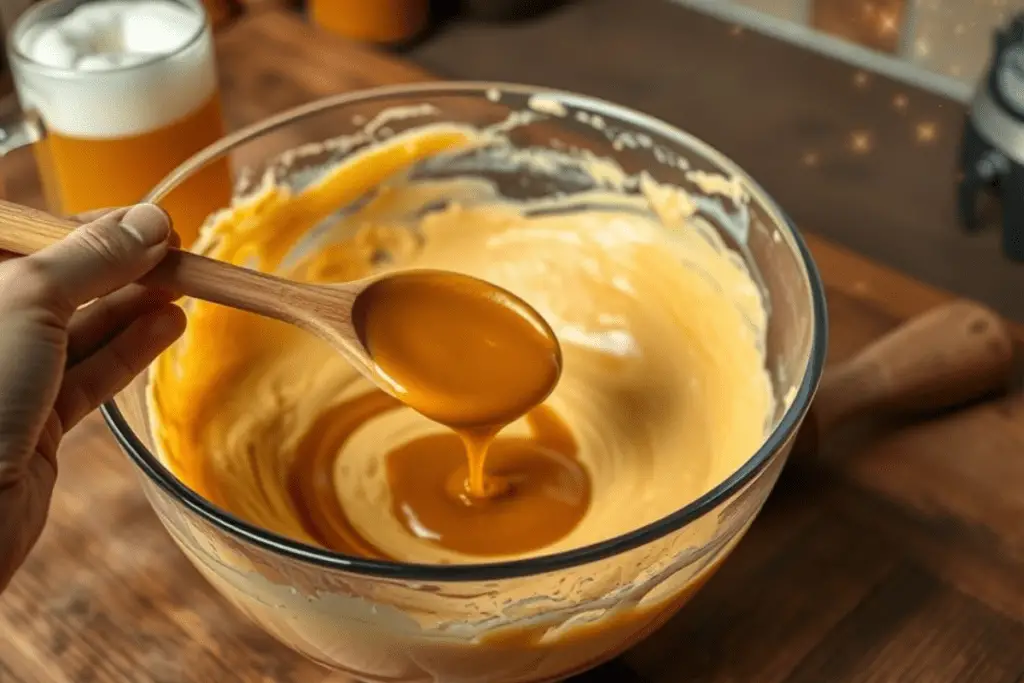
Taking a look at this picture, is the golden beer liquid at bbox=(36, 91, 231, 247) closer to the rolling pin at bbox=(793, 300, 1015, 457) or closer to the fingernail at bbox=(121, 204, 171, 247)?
the fingernail at bbox=(121, 204, 171, 247)

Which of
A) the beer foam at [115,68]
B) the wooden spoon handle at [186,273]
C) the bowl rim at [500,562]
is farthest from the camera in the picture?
the beer foam at [115,68]

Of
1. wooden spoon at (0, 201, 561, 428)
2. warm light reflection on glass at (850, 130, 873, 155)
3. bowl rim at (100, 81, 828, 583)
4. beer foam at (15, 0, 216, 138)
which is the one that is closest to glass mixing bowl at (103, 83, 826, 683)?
bowl rim at (100, 81, 828, 583)

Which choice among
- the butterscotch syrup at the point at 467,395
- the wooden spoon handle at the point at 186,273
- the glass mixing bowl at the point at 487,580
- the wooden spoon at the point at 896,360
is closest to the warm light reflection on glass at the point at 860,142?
the wooden spoon at the point at 896,360

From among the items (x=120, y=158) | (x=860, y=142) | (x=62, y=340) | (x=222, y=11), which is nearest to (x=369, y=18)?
(x=222, y=11)

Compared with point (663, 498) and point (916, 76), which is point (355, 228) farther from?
point (916, 76)

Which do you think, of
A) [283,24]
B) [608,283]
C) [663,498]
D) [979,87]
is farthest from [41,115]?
[979,87]

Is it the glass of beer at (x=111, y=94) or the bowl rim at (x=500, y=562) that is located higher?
the bowl rim at (x=500, y=562)

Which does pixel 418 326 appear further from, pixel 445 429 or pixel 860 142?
pixel 860 142

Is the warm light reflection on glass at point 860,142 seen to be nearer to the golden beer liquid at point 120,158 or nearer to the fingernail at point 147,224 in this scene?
the golden beer liquid at point 120,158
